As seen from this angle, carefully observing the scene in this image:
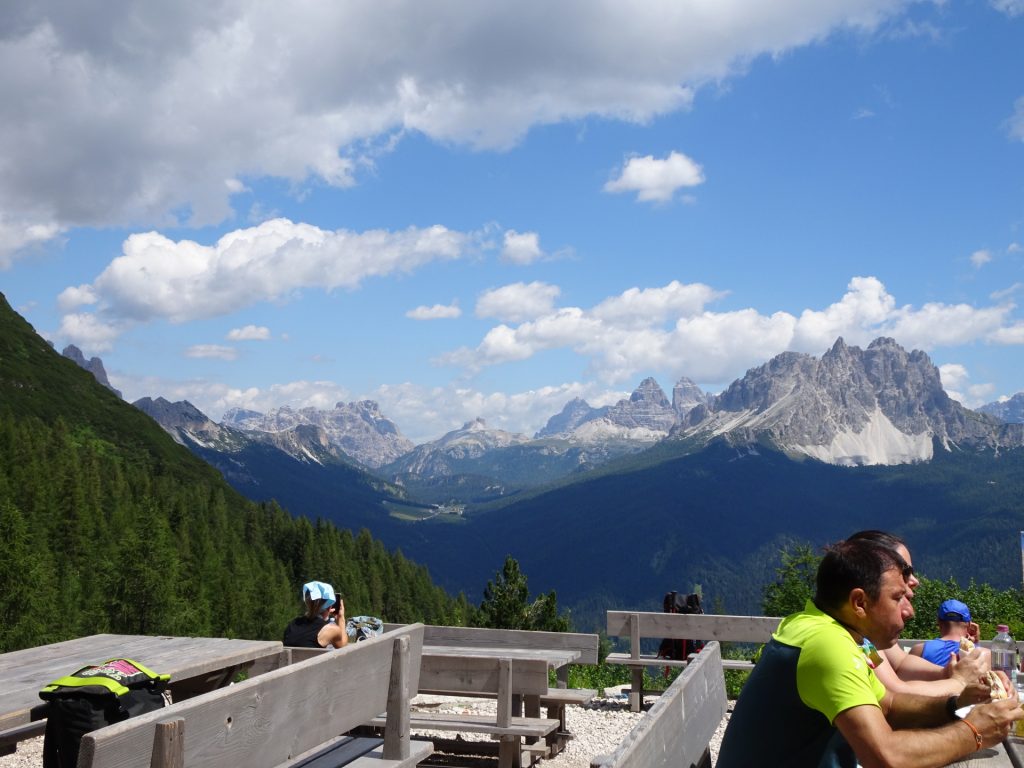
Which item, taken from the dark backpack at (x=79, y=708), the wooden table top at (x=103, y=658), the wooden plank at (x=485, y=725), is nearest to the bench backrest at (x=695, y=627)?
the wooden plank at (x=485, y=725)

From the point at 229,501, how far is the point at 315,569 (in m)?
23.7

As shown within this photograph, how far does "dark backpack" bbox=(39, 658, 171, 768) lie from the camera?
423 cm

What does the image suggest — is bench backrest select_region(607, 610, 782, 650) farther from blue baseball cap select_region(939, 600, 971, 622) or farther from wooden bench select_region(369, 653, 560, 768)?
blue baseball cap select_region(939, 600, 971, 622)

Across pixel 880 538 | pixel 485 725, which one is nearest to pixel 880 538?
pixel 880 538

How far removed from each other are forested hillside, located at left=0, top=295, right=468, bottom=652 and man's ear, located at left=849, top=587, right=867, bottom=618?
56.7 metres

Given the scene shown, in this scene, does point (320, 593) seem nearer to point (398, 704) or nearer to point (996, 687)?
point (398, 704)

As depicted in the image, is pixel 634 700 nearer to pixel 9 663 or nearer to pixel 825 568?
pixel 9 663

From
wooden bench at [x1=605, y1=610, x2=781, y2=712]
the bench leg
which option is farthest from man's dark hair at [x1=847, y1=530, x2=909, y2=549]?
the bench leg

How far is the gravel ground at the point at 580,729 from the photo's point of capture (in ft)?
28.2

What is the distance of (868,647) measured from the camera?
473cm

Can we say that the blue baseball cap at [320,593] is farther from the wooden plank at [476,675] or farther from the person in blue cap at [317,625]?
the wooden plank at [476,675]

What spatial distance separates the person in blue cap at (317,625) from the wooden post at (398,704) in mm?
2849

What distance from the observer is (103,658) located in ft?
20.4

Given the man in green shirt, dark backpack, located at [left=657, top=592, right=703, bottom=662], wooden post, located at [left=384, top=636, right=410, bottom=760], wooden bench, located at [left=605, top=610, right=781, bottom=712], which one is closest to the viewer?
the man in green shirt
